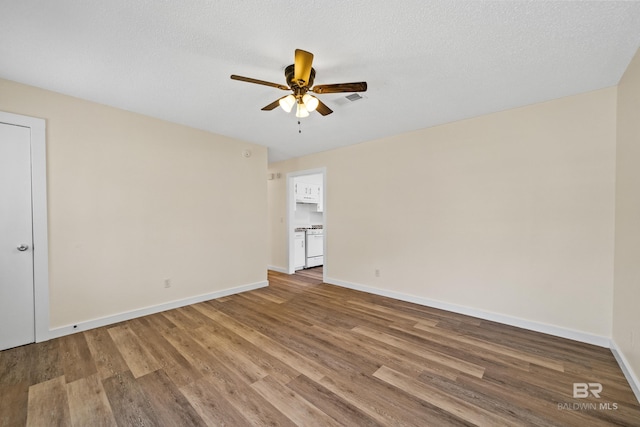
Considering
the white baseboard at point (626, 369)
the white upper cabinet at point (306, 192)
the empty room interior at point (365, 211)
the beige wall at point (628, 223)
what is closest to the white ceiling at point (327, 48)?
the empty room interior at point (365, 211)

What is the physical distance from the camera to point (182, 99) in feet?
8.94

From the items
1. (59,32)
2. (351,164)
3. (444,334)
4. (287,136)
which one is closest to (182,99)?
(59,32)

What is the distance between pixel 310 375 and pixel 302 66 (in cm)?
232

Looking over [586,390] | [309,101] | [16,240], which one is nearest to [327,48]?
[309,101]

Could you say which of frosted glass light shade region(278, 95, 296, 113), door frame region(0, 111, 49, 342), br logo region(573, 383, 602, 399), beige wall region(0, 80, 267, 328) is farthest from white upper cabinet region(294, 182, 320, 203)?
br logo region(573, 383, 602, 399)

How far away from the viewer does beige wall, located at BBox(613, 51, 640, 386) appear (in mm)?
1860

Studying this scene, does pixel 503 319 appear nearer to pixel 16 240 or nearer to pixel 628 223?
pixel 628 223

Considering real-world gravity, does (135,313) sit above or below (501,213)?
below

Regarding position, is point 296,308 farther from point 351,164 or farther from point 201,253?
point 351,164

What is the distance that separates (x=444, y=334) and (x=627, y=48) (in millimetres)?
2772

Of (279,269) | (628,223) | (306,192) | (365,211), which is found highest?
(306,192)

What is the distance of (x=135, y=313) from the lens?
310 centimetres

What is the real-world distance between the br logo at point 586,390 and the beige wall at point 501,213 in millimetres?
907

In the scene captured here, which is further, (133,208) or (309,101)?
(133,208)
